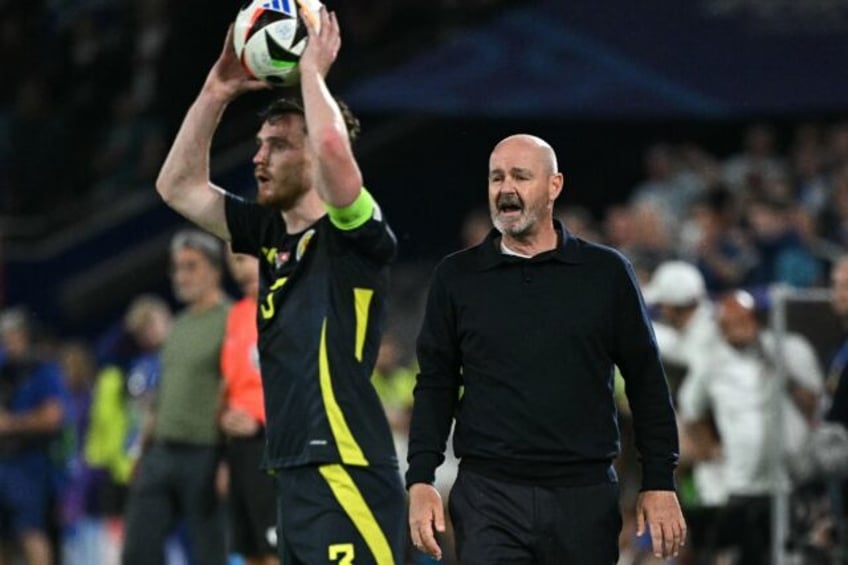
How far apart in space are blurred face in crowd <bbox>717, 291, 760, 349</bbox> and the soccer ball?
202 inches

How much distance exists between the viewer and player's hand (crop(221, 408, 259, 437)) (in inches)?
404

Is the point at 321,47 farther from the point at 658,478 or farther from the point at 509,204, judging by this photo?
the point at 658,478

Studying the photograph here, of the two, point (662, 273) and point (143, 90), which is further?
point (143, 90)

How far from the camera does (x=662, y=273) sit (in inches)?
483

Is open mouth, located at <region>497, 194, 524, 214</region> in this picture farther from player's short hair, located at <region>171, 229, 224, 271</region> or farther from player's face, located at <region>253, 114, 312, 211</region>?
player's short hair, located at <region>171, 229, 224, 271</region>

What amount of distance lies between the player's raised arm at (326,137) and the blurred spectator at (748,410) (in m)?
5.43

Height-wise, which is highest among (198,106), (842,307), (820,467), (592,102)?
(592,102)

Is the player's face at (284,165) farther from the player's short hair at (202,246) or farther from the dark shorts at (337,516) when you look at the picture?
the player's short hair at (202,246)

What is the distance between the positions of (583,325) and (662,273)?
18.6ft

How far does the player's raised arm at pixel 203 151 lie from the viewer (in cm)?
747

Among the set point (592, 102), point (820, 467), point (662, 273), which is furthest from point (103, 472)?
point (820, 467)

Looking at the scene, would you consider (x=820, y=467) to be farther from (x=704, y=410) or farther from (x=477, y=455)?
(x=477, y=455)

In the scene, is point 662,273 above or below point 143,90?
below

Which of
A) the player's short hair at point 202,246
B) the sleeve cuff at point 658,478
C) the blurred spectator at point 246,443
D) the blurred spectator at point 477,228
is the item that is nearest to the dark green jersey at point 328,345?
the sleeve cuff at point 658,478
